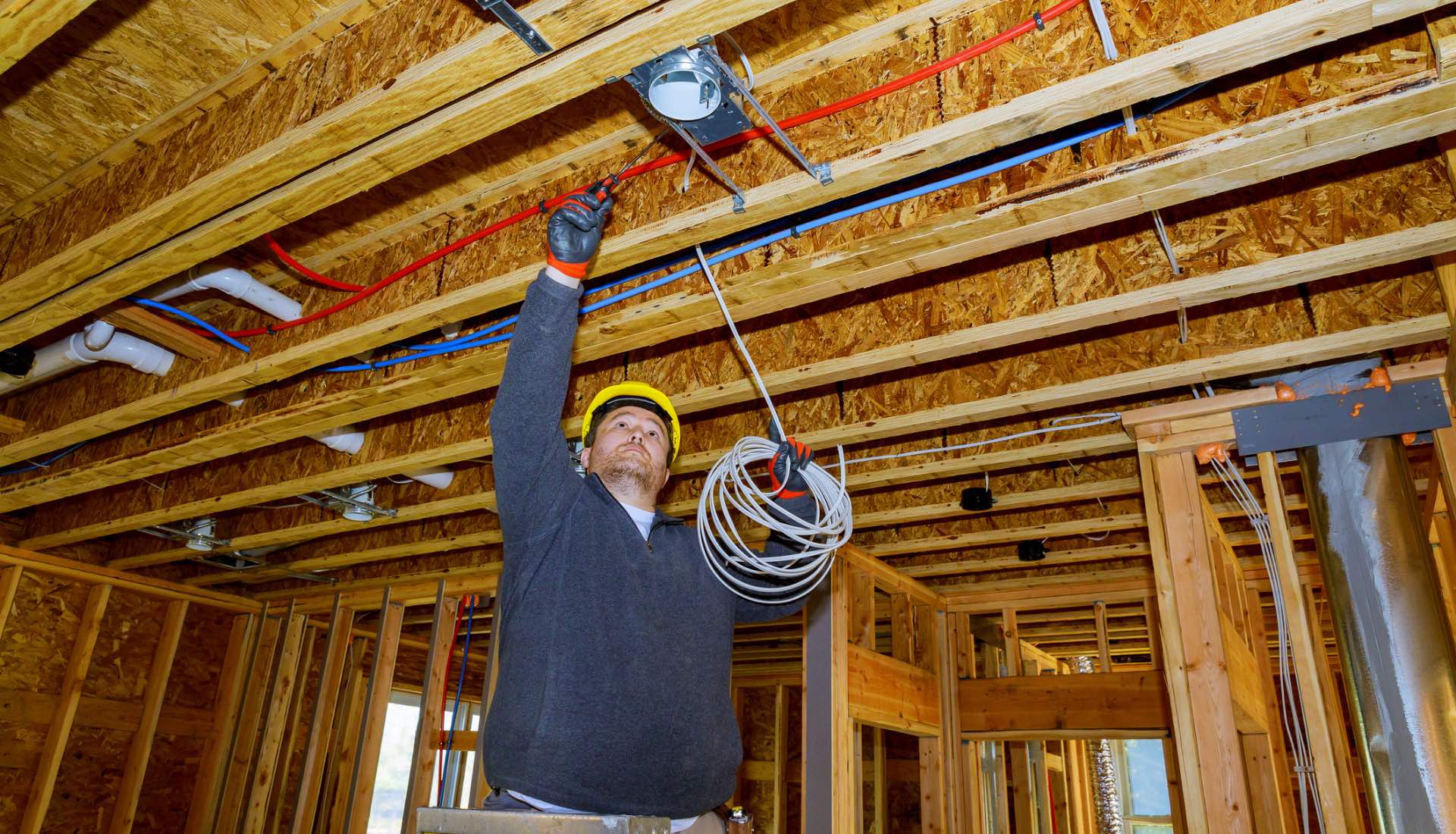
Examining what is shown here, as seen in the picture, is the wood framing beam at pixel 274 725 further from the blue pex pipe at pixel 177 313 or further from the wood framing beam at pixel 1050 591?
the wood framing beam at pixel 1050 591

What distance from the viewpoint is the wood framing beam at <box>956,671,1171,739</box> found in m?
4.82

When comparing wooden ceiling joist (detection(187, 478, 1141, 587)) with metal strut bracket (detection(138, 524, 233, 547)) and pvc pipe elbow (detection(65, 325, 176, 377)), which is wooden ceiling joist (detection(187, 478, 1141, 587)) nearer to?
metal strut bracket (detection(138, 524, 233, 547))

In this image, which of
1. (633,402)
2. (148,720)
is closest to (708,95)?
(633,402)

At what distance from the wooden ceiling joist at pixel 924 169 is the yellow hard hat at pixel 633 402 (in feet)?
1.43

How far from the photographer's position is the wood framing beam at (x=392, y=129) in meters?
1.66

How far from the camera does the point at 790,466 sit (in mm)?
2041

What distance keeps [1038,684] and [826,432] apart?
265cm

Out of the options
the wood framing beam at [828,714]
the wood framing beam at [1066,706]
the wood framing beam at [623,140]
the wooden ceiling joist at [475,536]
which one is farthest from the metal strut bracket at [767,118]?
the wood framing beam at [1066,706]

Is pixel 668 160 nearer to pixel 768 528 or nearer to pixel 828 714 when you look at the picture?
pixel 768 528

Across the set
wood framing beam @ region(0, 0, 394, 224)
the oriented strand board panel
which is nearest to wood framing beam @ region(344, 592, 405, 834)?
wood framing beam @ region(0, 0, 394, 224)

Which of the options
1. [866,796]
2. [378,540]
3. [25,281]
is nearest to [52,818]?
[378,540]

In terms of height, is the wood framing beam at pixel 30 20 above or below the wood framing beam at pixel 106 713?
above

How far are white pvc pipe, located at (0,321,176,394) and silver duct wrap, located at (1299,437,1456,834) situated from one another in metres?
3.82

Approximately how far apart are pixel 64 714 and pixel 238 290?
3.85 meters
